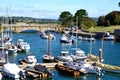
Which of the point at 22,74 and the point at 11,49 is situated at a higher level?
the point at 11,49

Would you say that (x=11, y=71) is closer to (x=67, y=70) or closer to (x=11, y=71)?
(x=11, y=71)

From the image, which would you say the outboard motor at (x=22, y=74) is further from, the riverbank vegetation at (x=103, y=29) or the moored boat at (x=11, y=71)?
the riverbank vegetation at (x=103, y=29)

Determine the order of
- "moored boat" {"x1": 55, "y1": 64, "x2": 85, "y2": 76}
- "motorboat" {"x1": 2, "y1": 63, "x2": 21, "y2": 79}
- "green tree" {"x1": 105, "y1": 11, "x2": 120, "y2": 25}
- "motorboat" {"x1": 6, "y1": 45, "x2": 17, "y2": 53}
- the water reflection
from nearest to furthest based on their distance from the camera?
1. "motorboat" {"x1": 2, "y1": 63, "x2": 21, "y2": 79}
2. "moored boat" {"x1": 55, "y1": 64, "x2": 85, "y2": 76}
3. the water reflection
4. "motorboat" {"x1": 6, "y1": 45, "x2": 17, "y2": 53}
5. "green tree" {"x1": 105, "y1": 11, "x2": 120, "y2": 25}

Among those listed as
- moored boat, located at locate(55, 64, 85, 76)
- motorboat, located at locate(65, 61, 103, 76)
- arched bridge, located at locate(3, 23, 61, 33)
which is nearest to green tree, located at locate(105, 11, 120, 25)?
arched bridge, located at locate(3, 23, 61, 33)

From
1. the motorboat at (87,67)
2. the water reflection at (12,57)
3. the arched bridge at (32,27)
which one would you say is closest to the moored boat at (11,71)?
the motorboat at (87,67)

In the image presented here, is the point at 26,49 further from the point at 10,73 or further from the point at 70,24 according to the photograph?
the point at 70,24

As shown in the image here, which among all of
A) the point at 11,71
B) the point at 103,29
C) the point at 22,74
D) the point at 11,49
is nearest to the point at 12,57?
the point at 11,49

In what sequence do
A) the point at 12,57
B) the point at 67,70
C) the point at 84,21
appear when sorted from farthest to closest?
1. the point at 84,21
2. the point at 12,57
3. the point at 67,70

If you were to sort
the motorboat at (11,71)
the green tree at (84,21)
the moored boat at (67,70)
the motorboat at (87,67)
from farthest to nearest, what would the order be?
the green tree at (84,21), the motorboat at (87,67), the moored boat at (67,70), the motorboat at (11,71)

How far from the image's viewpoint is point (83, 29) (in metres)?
174

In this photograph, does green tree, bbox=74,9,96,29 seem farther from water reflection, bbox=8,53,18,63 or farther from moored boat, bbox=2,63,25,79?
moored boat, bbox=2,63,25,79

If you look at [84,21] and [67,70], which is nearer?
[67,70]

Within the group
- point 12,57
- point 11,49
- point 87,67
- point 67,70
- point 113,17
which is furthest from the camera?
point 113,17

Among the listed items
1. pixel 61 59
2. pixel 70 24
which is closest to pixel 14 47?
pixel 61 59
